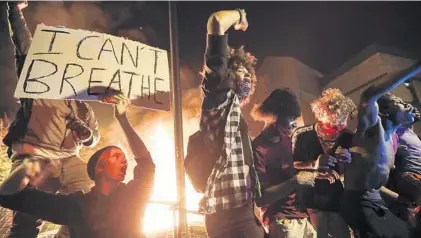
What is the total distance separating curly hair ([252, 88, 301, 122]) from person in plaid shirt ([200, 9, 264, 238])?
332mm

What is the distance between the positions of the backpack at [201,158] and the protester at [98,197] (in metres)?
0.31

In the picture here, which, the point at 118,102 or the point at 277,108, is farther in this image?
the point at 277,108

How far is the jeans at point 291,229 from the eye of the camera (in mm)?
2197

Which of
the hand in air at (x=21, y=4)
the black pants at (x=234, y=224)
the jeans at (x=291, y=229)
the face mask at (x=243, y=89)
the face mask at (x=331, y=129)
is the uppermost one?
the hand in air at (x=21, y=4)

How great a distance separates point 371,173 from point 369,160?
9cm

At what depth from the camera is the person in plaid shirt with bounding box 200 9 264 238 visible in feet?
6.25

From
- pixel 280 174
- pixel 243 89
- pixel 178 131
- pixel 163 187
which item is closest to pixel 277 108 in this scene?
pixel 243 89

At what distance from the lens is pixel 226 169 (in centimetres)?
202

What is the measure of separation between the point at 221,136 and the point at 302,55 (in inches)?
59.7

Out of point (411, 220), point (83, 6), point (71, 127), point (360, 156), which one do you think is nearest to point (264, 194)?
point (360, 156)

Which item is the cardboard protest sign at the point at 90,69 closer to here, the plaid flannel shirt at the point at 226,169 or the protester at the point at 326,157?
the plaid flannel shirt at the point at 226,169

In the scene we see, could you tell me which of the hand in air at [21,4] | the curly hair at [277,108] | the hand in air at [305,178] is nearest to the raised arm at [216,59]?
the curly hair at [277,108]

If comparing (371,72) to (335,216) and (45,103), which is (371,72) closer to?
(335,216)

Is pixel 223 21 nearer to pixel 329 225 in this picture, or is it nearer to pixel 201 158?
pixel 201 158
